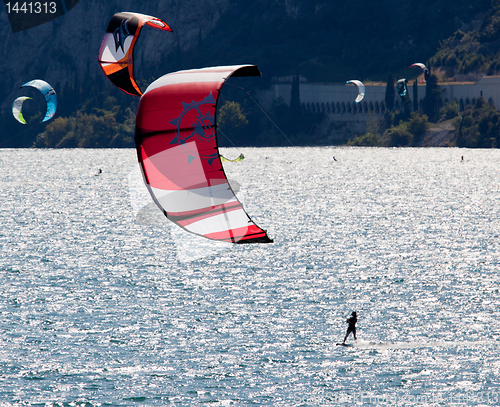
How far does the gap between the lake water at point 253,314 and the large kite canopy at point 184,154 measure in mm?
7310

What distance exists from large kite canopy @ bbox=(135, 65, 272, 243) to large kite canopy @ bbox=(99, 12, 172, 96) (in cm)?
679

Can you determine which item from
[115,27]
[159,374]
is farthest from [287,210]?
[159,374]

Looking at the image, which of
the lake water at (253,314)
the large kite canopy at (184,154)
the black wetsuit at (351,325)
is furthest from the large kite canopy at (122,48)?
the black wetsuit at (351,325)

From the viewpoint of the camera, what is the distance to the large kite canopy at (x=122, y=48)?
125ft

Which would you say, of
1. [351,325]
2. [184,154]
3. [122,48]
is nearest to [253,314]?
[351,325]

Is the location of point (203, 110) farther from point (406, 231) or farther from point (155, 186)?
point (406, 231)

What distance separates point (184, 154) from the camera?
102 feet

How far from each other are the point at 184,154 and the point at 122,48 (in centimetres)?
1204

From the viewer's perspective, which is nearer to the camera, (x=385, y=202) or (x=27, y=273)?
(x=27, y=273)

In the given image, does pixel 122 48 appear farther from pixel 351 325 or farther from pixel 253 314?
pixel 351 325

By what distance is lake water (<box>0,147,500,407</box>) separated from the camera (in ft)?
105

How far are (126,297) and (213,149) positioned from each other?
20.5 m

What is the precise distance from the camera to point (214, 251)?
71.1 meters

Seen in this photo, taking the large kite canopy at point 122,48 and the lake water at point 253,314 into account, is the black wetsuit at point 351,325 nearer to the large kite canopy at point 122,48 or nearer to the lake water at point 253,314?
the lake water at point 253,314
